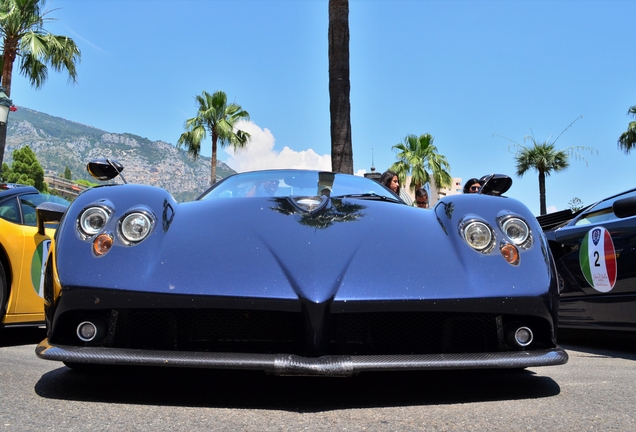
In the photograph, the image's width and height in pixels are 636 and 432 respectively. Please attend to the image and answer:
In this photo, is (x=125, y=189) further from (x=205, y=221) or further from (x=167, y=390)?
(x=167, y=390)

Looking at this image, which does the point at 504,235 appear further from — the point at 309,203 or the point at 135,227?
the point at 135,227

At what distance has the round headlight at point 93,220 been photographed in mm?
2402

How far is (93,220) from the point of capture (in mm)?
2443

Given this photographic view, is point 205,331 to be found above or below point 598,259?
below

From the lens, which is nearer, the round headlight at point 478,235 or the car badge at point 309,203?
the round headlight at point 478,235

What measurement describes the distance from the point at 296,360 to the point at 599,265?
3139mm

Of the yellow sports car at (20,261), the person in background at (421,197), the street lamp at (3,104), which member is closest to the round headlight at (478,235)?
the yellow sports car at (20,261)

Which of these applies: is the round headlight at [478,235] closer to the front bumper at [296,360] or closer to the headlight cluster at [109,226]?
the front bumper at [296,360]

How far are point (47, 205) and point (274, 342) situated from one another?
1.64 meters

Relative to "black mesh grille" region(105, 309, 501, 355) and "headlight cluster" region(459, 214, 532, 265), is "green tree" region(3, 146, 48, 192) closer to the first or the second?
"black mesh grille" region(105, 309, 501, 355)

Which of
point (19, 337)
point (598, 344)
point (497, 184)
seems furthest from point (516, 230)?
point (19, 337)

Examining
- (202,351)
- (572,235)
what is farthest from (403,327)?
(572,235)

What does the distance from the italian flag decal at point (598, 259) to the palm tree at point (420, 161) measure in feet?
111

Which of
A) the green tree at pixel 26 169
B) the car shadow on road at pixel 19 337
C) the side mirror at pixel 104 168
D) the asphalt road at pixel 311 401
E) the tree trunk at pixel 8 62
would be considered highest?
the green tree at pixel 26 169
